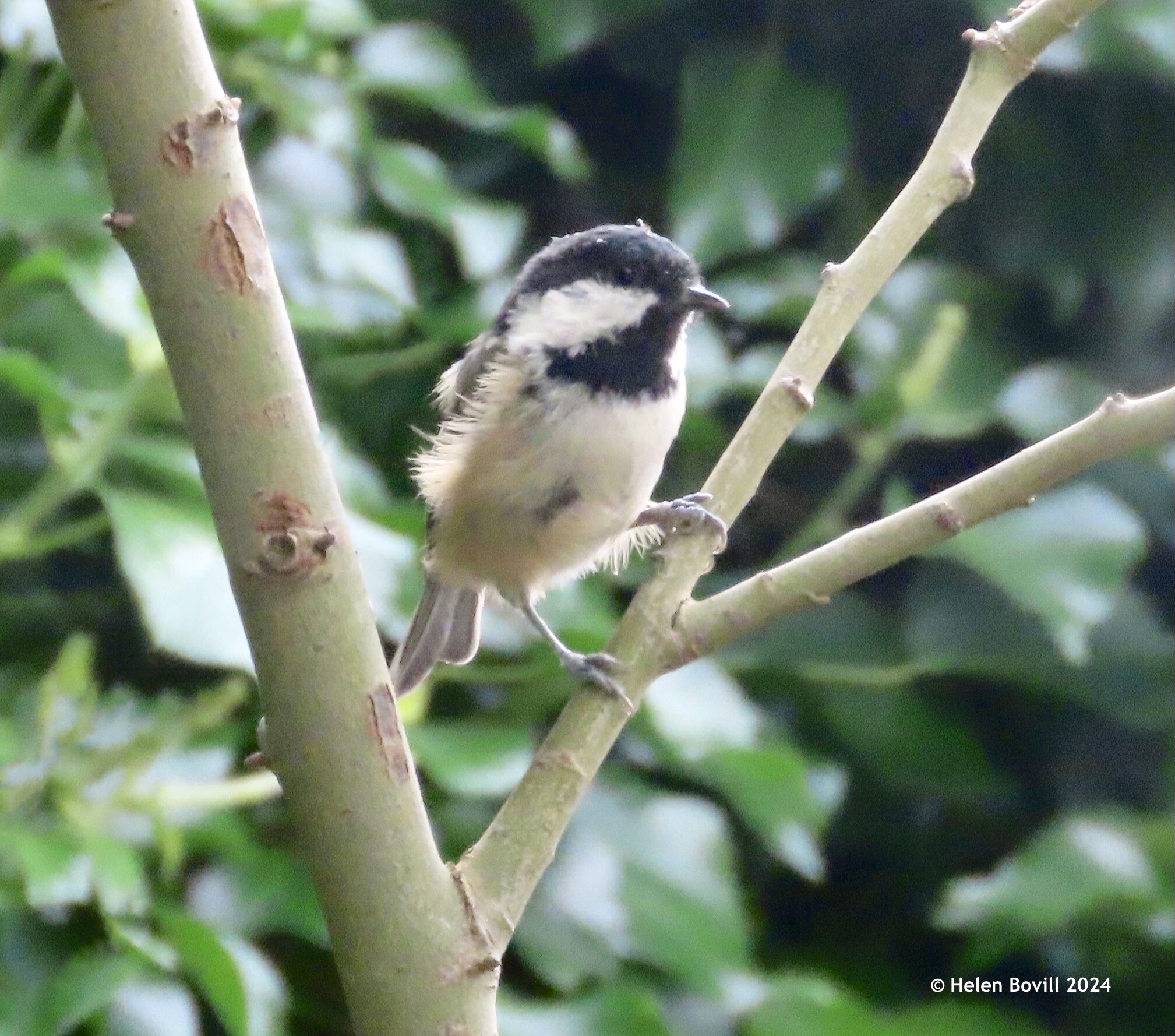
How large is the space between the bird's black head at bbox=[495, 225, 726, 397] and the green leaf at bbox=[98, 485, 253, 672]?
0.30 meters

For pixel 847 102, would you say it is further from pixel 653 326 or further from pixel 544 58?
pixel 653 326

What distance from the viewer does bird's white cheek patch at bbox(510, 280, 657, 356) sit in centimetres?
108

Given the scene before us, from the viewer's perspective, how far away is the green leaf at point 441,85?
1369 mm

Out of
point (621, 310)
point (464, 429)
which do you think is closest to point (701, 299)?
point (621, 310)

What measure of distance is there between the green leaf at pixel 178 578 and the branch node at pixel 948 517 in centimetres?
53

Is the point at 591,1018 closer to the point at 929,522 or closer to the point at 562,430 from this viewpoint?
the point at 562,430

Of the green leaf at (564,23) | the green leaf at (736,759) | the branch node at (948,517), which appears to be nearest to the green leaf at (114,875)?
the green leaf at (736,759)

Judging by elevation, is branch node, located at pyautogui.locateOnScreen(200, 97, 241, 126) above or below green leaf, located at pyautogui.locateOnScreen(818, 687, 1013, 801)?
above

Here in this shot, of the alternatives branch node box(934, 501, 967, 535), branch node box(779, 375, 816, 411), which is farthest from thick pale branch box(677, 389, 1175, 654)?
branch node box(779, 375, 816, 411)

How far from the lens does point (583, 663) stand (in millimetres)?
967

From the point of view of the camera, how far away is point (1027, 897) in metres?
1.28

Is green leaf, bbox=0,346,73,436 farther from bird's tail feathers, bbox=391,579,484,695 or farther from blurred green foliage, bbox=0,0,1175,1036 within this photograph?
bird's tail feathers, bbox=391,579,484,695

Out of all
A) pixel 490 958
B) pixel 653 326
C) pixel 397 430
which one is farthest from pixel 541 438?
pixel 490 958

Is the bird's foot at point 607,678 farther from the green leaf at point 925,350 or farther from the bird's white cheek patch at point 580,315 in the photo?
the green leaf at point 925,350
